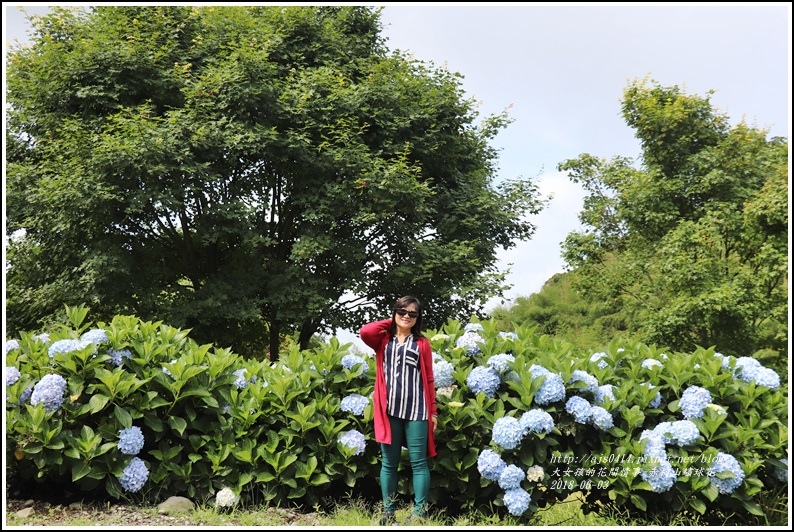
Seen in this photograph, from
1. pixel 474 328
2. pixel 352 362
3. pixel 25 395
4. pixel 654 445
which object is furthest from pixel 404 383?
pixel 25 395

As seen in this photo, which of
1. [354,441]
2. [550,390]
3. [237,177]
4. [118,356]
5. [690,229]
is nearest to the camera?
[550,390]

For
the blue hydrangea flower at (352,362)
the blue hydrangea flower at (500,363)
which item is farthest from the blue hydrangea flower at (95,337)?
the blue hydrangea flower at (500,363)

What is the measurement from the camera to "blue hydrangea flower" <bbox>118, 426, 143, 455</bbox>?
466cm

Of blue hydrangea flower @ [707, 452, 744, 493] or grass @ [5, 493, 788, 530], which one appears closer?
grass @ [5, 493, 788, 530]

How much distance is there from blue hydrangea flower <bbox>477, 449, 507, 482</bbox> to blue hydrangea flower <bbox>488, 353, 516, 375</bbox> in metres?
0.63

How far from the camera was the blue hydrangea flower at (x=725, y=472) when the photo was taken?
4.64m

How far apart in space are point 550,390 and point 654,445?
0.87 meters

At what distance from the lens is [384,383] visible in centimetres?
450

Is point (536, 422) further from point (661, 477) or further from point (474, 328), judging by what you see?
point (474, 328)

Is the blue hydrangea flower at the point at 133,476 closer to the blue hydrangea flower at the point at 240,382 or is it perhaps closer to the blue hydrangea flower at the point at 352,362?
the blue hydrangea flower at the point at 240,382

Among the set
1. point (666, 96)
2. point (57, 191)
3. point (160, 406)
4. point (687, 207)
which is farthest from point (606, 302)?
point (160, 406)

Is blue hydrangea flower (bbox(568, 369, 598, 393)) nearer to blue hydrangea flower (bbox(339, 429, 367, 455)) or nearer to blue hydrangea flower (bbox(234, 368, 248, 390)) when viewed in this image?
blue hydrangea flower (bbox(339, 429, 367, 455))

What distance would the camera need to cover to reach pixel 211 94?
1277 cm

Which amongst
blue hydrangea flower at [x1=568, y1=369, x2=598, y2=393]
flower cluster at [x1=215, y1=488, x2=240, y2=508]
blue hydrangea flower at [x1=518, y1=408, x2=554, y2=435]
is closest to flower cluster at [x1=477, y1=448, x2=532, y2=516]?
blue hydrangea flower at [x1=518, y1=408, x2=554, y2=435]
